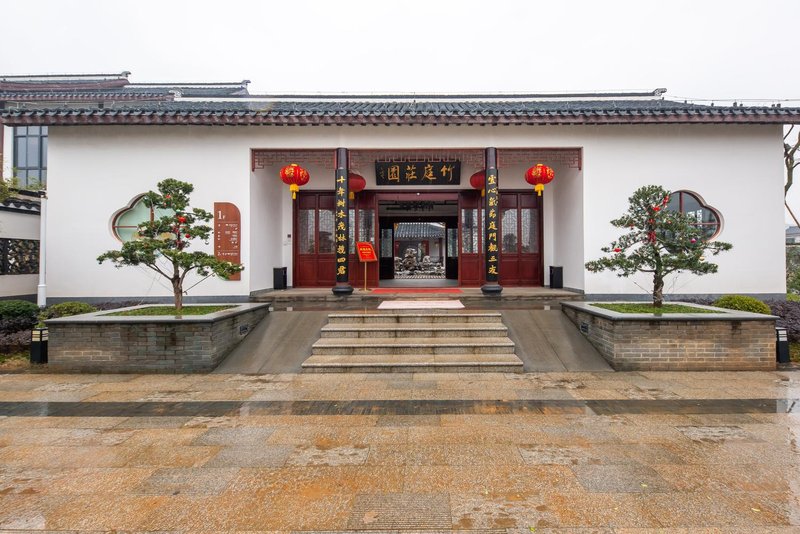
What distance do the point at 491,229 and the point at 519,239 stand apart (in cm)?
269

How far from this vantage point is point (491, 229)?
27.8 ft

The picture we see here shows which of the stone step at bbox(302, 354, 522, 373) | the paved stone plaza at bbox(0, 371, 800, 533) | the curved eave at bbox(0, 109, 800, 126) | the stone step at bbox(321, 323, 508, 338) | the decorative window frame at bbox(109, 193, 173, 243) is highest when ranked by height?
the curved eave at bbox(0, 109, 800, 126)

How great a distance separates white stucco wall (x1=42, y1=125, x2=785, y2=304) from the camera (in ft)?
27.8

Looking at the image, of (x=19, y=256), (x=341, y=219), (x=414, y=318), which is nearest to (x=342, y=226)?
(x=341, y=219)

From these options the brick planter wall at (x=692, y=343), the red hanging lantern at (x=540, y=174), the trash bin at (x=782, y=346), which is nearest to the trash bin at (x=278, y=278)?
the red hanging lantern at (x=540, y=174)

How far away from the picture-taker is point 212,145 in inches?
342

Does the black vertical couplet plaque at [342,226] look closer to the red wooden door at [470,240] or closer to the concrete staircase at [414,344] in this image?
the concrete staircase at [414,344]

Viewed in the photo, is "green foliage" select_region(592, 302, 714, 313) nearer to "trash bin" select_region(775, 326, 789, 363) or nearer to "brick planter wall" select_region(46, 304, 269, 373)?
"trash bin" select_region(775, 326, 789, 363)

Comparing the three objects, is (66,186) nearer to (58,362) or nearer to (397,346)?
(58,362)

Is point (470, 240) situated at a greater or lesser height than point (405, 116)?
lesser

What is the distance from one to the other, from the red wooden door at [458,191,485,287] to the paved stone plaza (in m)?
5.82

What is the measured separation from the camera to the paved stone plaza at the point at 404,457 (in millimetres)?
2307

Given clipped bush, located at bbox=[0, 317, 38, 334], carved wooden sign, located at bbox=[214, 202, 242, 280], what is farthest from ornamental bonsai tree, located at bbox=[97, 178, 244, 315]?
clipped bush, located at bbox=[0, 317, 38, 334]

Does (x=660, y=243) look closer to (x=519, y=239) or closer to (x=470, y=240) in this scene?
(x=519, y=239)
